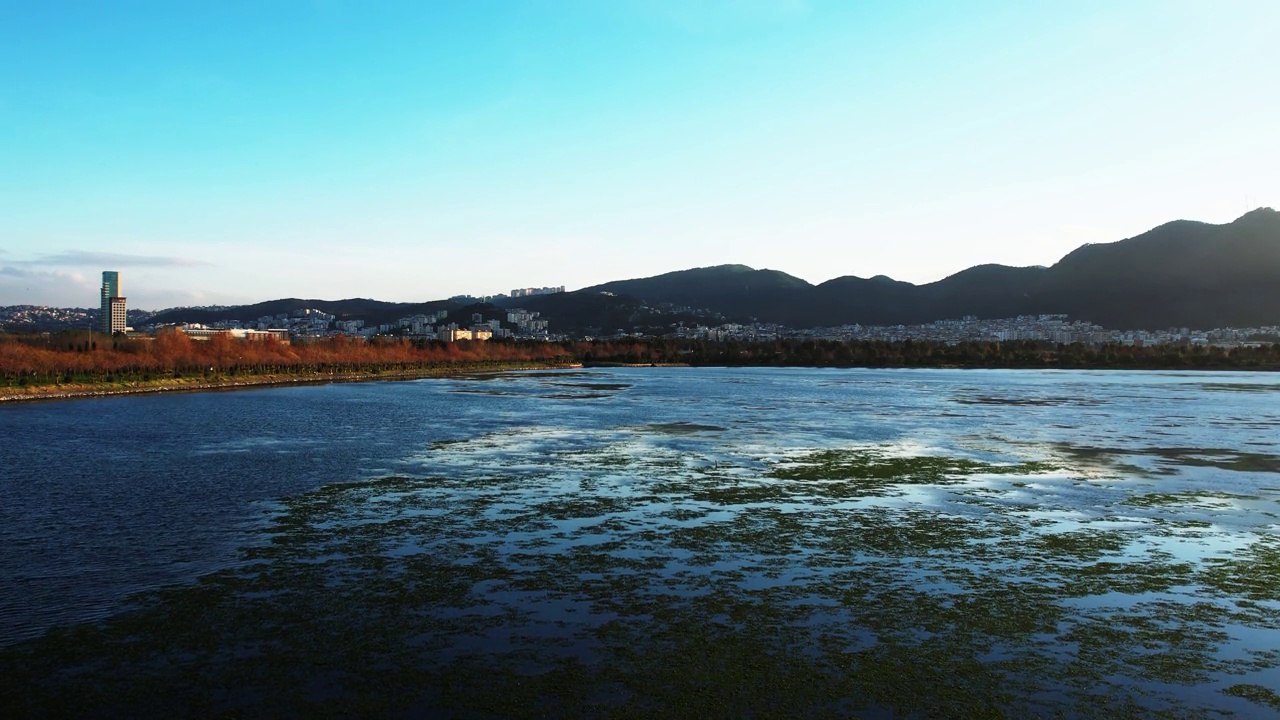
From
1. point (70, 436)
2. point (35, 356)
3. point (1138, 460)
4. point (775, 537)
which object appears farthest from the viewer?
point (35, 356)

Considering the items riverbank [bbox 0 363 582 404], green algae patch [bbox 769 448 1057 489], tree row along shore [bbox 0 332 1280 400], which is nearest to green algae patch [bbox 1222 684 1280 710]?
green algae patch [bbox 769 448 1057 489]

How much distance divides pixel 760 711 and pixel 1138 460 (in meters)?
23.9

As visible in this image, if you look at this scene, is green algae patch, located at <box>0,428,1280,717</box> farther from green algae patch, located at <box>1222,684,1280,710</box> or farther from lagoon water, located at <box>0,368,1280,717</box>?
green algae patch, located at <box>1222,684,1280,710</box>

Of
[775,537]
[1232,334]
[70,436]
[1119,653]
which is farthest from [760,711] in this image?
[1232,334]

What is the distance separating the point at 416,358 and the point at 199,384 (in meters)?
61.6

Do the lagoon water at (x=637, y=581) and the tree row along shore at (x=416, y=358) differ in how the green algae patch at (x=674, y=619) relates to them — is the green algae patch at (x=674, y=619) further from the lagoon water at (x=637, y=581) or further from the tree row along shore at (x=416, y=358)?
the tree row along shore at (x=416, y=358)

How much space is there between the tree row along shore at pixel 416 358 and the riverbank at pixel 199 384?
5.2 inches

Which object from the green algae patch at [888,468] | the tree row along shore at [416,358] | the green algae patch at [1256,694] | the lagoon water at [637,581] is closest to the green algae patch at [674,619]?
the lagoon water at [637,581]

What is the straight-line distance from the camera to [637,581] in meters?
13.0

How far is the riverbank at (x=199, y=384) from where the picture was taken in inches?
2233

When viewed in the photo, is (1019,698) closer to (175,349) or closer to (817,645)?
(817,645)

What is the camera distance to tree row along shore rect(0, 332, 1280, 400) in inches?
2692

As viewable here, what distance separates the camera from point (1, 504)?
61.5ft

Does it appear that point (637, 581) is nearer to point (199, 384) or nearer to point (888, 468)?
point (888, 468)
